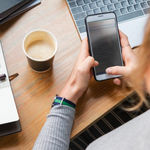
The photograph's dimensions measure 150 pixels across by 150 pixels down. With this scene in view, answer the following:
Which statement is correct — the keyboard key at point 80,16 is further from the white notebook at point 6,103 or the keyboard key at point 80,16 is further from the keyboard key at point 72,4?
the white notebook at point 6,103

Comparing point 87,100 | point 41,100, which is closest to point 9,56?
point 41,100

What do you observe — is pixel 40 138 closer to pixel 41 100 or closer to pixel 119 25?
pixel 41 100

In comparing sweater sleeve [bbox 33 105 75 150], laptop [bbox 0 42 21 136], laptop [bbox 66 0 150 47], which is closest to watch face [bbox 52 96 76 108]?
sweater sleeve [bbox 33 105 75 150]

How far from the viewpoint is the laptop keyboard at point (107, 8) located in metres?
0.82

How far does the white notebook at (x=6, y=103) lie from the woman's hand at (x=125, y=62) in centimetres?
28

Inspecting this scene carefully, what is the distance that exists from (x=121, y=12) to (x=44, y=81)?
33 cm

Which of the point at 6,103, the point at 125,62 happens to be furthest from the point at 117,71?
the point at 6,103

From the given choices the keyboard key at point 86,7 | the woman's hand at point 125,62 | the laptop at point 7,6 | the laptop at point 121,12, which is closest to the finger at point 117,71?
the woman's hand at point 125,62

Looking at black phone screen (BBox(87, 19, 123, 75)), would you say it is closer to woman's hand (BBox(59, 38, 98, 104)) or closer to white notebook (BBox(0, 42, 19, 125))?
woman's hand (BBox(59, 38, 98, 104))

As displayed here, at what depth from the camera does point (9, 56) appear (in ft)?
2.53

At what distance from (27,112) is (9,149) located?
4.2 inches

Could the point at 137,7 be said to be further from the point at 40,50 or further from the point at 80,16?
the point at 40,50

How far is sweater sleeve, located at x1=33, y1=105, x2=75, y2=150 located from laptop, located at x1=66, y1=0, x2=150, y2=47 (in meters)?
0.25

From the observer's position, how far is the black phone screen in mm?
764
